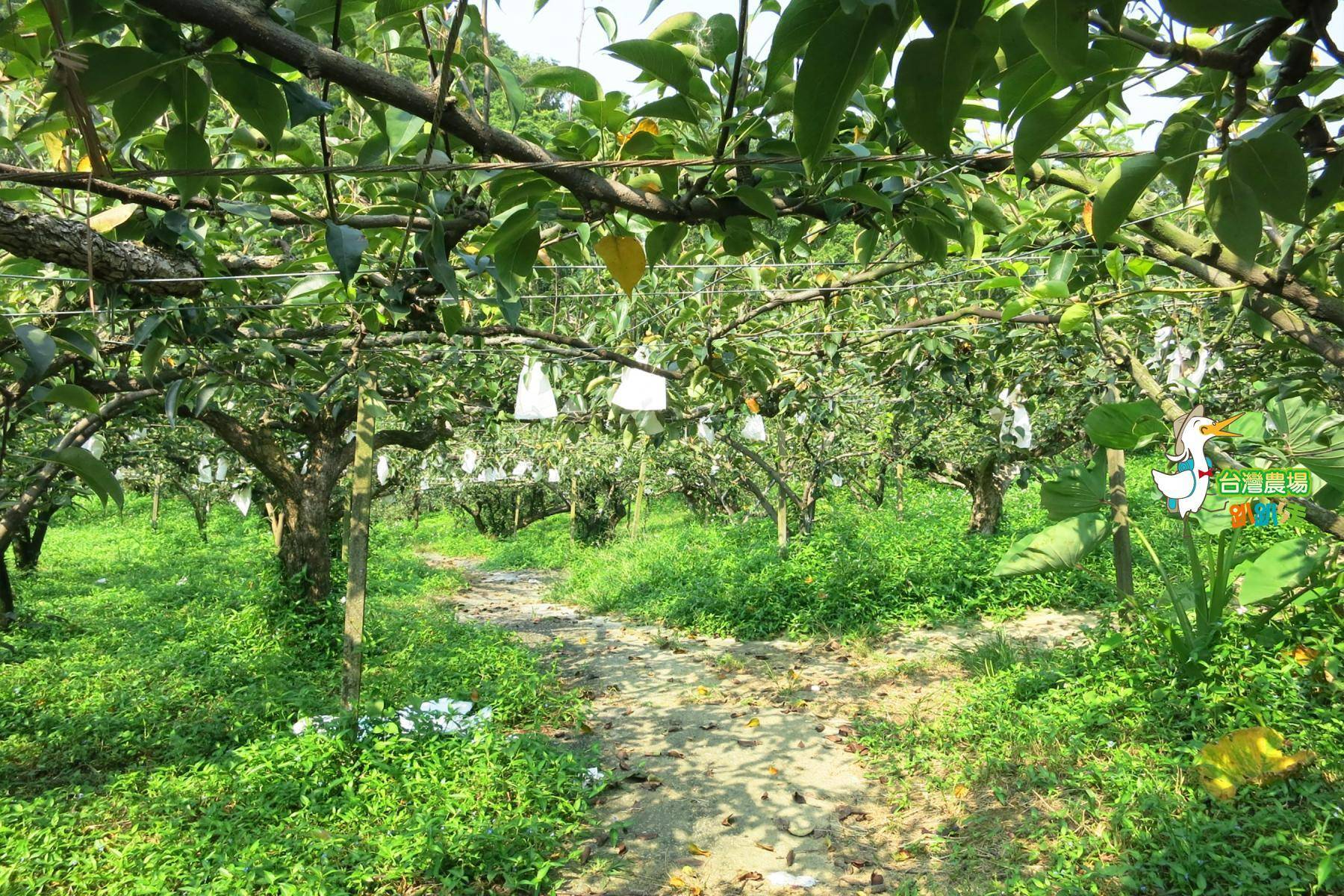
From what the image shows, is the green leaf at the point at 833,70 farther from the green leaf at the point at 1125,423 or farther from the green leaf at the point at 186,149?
the green leaf at the point at 1125,423

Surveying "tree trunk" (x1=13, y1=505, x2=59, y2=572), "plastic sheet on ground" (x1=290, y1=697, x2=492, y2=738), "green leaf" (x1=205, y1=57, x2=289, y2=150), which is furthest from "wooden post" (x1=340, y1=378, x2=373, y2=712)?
"tree trunk" (x1=13, y1=505, x2=59, y2=572)

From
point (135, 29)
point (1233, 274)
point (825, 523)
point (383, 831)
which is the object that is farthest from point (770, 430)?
point (135, 29)

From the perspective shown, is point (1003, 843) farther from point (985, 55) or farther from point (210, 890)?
point (985, 55)

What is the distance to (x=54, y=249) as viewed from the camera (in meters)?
1.28

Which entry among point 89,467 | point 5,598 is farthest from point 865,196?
point 5,598

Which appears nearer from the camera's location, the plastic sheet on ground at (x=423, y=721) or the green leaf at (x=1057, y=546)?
the plastic sheet on ground at (x=423, y=721)

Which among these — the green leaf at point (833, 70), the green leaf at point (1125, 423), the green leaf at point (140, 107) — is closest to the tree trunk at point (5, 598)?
the green leaf at point (140, 107)

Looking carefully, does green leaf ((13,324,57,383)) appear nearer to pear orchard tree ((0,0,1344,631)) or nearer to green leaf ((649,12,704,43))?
pear orchard tree ((0,0,1344,631))

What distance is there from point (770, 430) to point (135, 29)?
30.2ft

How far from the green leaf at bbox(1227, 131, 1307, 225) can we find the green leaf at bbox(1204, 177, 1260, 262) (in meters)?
0.01

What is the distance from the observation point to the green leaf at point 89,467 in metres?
0.93

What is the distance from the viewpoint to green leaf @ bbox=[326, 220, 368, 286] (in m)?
0.86

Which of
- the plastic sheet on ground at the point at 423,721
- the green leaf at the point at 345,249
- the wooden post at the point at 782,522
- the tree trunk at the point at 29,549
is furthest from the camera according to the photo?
the tree trunk at the point at 29,549

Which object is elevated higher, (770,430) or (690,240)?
(690,240)
